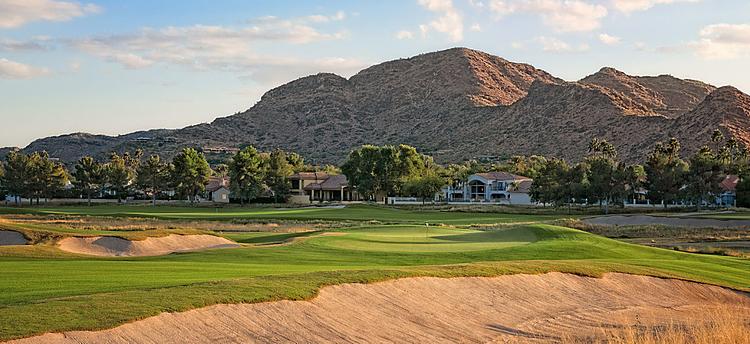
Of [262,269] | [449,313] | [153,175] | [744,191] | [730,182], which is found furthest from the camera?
[153,175]

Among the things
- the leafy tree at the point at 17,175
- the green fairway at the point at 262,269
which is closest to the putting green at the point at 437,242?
the green fairway at the point at 262,269

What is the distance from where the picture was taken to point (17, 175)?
122 m

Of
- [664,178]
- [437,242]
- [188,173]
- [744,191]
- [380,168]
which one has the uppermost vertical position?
[380,168]

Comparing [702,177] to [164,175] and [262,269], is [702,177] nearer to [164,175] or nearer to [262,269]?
[164,175]

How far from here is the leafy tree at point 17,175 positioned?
122 meters

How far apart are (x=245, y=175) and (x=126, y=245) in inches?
3385

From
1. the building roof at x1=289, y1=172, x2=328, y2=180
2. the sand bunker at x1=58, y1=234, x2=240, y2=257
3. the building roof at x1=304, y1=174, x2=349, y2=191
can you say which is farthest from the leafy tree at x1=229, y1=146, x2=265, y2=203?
the sand bunker at x1=58, y1=234, x2=240, y2=257

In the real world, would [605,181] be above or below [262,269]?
above

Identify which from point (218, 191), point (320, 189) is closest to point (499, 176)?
point (320, 189)

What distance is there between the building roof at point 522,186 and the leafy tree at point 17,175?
243 ft

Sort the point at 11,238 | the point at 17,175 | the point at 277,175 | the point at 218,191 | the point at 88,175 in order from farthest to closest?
the point at 218,191 → the point at 88,175 → the point at 277,175 → the point at 17,175 → the point at 11,238

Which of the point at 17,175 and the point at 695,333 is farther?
the point at 17,175

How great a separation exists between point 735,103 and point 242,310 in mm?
179364

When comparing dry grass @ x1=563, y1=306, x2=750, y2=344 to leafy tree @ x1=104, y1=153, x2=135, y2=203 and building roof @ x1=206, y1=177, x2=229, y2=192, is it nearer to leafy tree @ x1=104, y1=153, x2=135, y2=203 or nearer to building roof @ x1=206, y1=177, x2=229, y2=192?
leafy tree @ x1=104, y1=153, x2=135, y2=203
